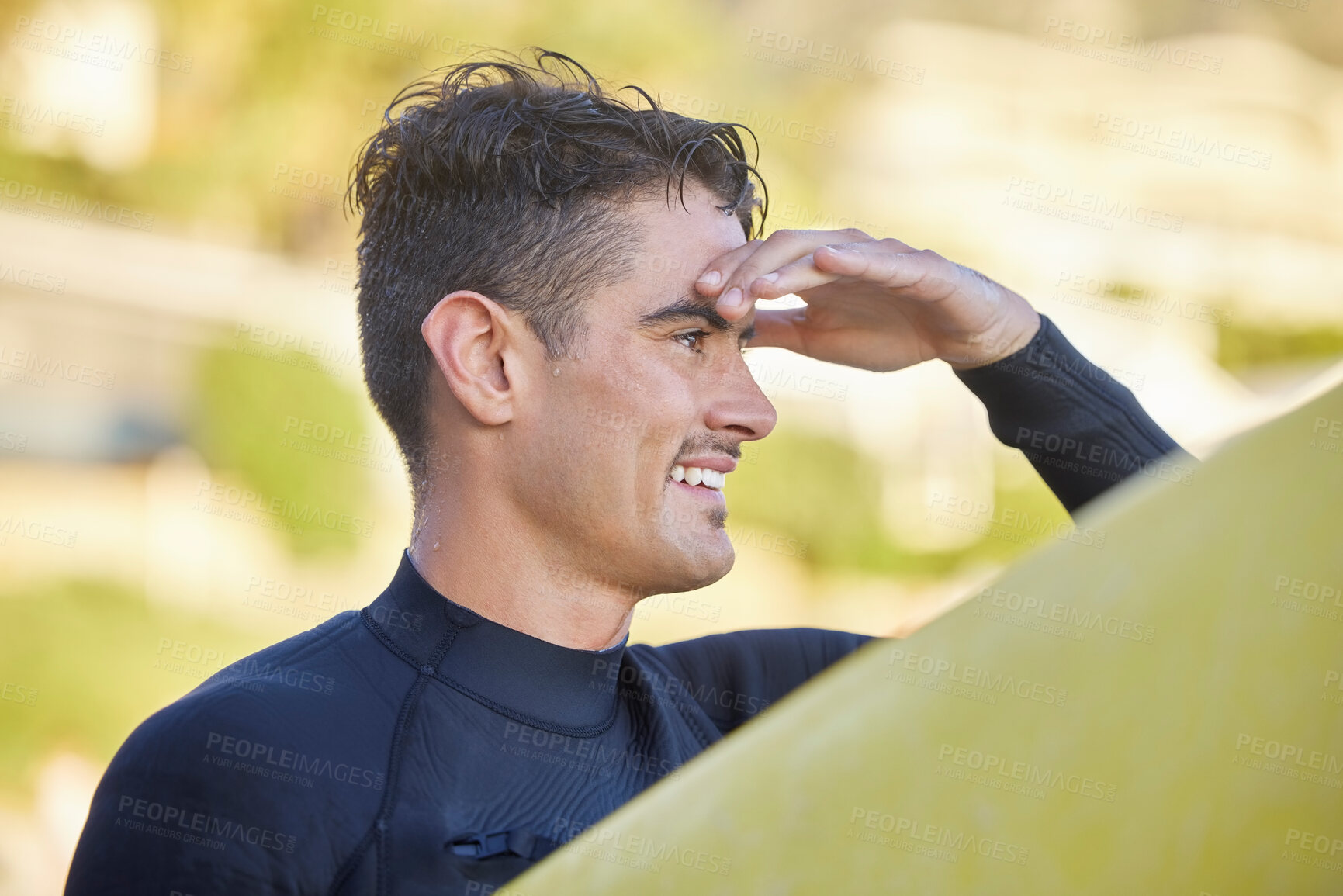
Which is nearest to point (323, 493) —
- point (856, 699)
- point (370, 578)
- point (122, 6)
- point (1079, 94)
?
point (370, 578)

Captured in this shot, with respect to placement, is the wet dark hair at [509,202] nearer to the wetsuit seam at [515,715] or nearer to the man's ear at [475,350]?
the man's ear at [475,350]

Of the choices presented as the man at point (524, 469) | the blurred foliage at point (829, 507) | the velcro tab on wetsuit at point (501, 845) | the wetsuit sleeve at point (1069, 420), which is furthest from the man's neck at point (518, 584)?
the blurred foliage at point (829, 507)

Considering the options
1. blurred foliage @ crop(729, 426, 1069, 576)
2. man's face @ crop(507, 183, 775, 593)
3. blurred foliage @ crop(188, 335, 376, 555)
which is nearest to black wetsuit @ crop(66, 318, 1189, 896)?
man's face @ crop(507, 183, 775, 593)

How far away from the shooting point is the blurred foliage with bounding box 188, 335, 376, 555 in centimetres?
720

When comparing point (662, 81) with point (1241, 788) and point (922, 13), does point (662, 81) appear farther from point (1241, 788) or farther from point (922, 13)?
point (1241, 788)

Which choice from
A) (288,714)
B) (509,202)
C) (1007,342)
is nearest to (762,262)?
(509,202)

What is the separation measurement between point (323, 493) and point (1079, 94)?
20.7 feet

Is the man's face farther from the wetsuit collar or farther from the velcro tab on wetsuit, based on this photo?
the velcro tab on wetsuit

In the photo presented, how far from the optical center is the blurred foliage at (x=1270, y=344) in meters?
7.73

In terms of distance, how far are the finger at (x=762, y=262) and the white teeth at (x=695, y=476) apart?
18 cm

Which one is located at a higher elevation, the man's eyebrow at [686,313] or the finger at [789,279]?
the finger at [789,279]

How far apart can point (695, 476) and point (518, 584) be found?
24 centimetres

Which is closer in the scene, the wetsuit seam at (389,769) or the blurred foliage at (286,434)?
the wetsuit seam at (389,769)

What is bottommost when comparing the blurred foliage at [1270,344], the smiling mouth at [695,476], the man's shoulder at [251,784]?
the man's shoulder at [251,784]
